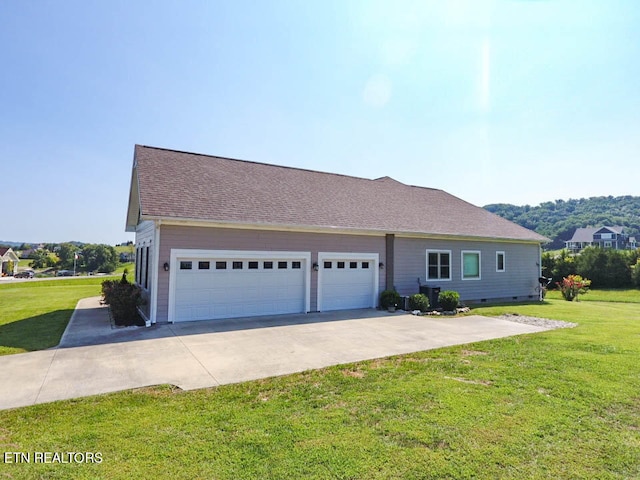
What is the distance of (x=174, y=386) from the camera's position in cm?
510

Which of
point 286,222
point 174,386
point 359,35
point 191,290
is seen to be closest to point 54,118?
point 191,290

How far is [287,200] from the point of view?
12.8 metres

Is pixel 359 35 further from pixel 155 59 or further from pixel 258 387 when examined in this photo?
pixel 258 387

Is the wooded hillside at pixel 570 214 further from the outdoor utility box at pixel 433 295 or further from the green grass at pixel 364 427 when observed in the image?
the green grass at pixel 364 427

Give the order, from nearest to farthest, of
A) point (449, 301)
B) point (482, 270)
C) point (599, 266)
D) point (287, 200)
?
point (449, 301)
point (287, 200)
point (482, 270)
point (599, 266)

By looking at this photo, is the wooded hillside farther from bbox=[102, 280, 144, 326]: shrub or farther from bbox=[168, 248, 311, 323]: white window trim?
bbox=[102, 280, 144, 326]: shrub

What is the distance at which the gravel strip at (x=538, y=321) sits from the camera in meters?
10.1

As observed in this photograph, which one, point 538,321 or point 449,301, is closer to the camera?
point 538,321

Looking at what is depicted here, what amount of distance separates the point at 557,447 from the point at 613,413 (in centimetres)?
139

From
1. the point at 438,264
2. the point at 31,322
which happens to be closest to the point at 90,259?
the point at 31,322

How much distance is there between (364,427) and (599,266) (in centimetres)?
3285

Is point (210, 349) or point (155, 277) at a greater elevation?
point (155, 277)

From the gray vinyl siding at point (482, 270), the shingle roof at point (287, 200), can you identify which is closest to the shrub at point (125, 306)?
the shingle roof at point (287, 200)

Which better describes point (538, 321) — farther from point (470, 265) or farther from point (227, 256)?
point (227, 256)
